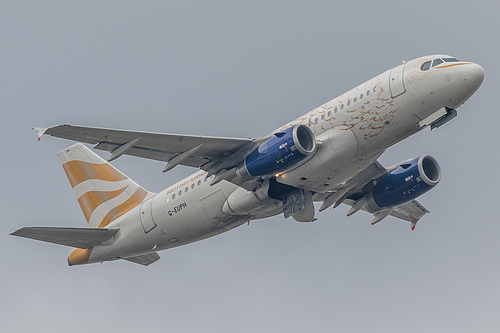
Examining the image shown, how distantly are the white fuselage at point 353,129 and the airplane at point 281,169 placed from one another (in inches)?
1.8

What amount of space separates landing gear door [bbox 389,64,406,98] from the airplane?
44 mm

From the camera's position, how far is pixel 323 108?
37.9m

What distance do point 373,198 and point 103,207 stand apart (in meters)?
15.3

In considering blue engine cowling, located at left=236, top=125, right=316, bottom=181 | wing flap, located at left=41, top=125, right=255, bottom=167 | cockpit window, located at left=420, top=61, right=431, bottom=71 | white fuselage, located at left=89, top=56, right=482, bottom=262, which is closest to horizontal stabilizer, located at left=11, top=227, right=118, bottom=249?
white fuselage, located at left=89, top=56, right=482, bottom=262

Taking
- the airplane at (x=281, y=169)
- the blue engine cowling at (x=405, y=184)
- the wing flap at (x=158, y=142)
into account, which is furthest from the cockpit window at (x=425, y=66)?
the wing flap at (x=158, y=142)

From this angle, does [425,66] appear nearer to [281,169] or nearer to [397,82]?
[397,82]

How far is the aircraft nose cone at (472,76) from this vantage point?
115ft

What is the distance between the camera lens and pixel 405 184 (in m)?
42.4

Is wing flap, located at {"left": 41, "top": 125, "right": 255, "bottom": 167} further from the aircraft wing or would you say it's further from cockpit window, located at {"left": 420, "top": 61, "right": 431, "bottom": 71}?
cockpit window, located at {"left": 420, "top": 61, "right": 431, "bottom": 71}

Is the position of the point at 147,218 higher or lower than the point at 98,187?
lower

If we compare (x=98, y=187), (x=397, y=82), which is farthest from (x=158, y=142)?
(x=98, y=187)

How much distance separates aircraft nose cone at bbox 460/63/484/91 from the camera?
35.1 metres

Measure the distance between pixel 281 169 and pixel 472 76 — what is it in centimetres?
920

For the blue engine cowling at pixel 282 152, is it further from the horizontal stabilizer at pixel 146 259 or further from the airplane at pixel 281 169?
the horizontal stabilizer at pixel 146 259
